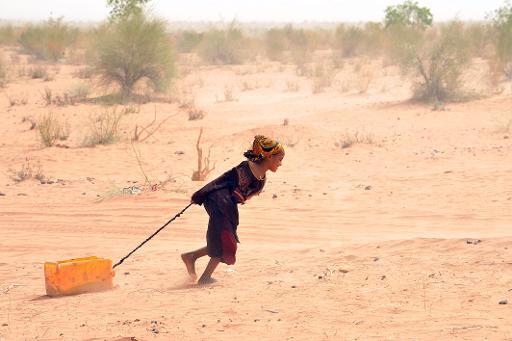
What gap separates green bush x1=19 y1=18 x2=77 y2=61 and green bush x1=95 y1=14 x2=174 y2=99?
47.4ft

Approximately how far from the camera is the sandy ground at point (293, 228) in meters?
6.12

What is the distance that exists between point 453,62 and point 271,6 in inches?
6717

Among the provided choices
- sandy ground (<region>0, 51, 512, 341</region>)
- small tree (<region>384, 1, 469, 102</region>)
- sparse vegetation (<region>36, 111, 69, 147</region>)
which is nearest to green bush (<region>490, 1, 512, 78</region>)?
small tree (<region>384, 1, 469, 102</region>)

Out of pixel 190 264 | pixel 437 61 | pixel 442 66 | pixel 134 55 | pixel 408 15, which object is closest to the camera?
pixel 190 264

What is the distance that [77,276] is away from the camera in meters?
7.47

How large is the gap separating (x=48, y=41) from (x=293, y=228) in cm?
3039

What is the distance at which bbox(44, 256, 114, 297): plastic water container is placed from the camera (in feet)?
24.1

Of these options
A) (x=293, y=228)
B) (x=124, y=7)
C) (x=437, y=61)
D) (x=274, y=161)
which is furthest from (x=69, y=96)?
(x=274, y=161)

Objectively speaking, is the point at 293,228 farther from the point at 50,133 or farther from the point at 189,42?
the point at 189,42

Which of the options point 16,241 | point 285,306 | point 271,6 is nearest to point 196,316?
point 285,306

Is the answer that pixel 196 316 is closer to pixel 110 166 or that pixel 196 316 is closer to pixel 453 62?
pixel 110 166

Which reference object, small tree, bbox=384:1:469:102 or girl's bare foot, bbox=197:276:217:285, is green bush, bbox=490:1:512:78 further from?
girl's bare foot, bbox=197:276:217:285

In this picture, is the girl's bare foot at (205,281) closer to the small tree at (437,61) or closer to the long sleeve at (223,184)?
the long sleeve at (223,184)

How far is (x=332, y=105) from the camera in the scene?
22531mm
